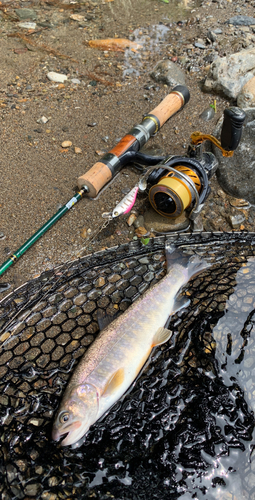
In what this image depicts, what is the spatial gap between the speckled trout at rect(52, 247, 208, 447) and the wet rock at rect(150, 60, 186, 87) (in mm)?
3868

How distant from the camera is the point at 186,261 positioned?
123 inches

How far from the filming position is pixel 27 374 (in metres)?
2.56

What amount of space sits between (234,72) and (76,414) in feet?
17.3

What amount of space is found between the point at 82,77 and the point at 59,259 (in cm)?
366

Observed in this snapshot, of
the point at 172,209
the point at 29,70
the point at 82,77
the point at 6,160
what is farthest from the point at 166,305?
the point at 29,70

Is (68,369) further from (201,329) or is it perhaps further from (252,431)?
(252,431)

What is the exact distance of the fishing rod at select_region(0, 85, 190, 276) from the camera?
340 centimetres

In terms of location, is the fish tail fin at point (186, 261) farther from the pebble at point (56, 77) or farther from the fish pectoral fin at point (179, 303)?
the pebble at point (56, 77)

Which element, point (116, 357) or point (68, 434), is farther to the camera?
point (116, 357)

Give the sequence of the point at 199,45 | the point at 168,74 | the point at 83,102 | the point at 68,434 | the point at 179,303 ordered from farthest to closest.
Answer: the point at 199,45 → the point at 168,74 → the point at 83,102 → the point at 179,303 → the point at 68,434

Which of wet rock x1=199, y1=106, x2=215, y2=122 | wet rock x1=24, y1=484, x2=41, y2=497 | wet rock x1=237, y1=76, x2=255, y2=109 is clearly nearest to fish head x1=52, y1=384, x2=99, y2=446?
wet rock x1=24, y1=484, x2=41, y2=497

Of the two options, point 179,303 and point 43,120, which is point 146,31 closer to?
point 43,120

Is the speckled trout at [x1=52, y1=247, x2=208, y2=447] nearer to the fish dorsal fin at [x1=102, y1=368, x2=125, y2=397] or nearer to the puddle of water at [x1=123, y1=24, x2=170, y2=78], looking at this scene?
the fish dorsal fin at [x1=102, y1=368, x2=125, y2=397]

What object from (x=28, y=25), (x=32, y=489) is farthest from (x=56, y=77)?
(x=32, y=489)
